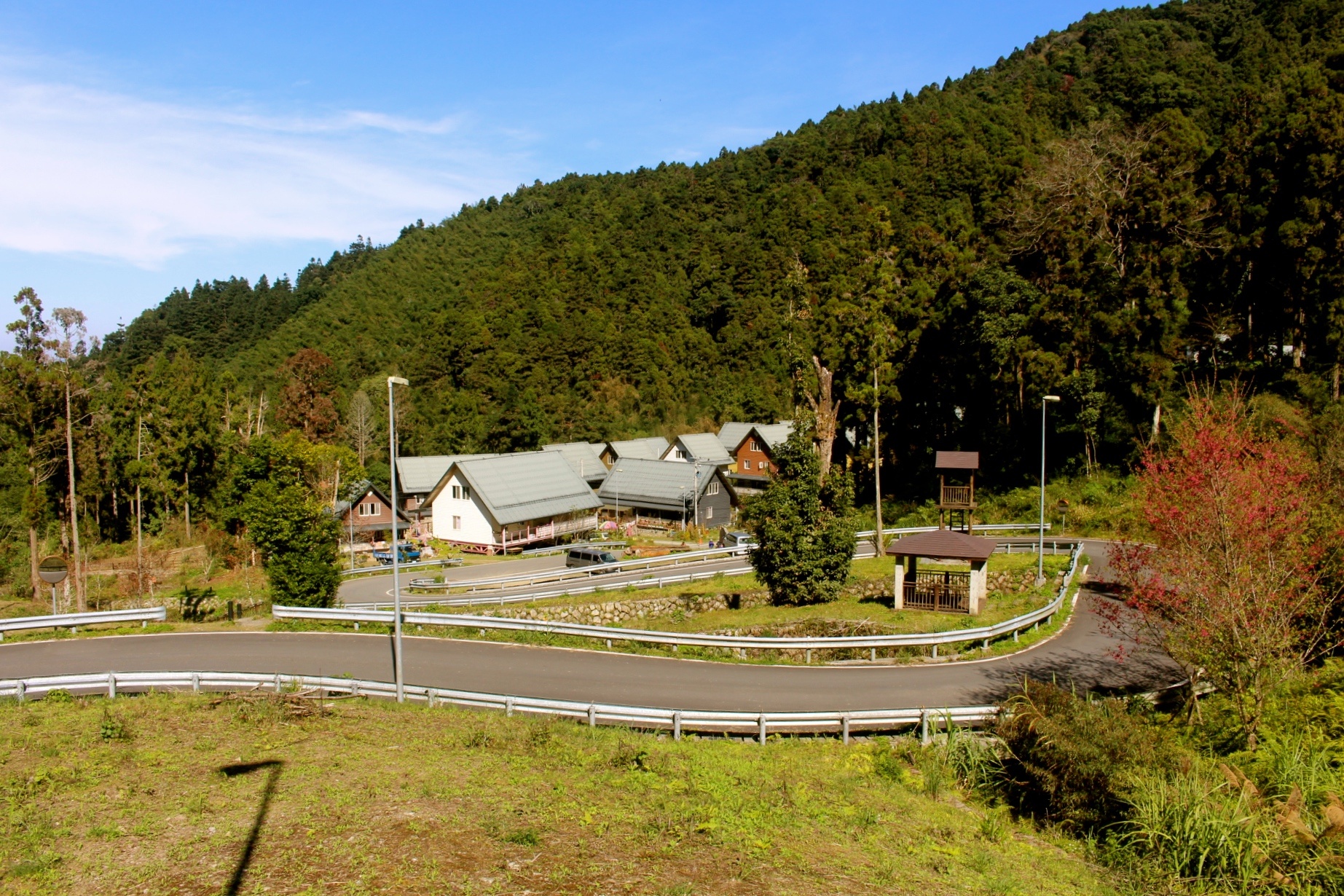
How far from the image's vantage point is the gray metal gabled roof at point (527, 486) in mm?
50312

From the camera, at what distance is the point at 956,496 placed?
3525 centimetres

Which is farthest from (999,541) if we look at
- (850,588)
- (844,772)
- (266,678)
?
(266,678)

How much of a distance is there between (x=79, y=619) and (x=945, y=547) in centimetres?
2674

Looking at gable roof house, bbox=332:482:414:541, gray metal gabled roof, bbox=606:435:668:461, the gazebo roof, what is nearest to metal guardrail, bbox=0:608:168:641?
the gazebo roof

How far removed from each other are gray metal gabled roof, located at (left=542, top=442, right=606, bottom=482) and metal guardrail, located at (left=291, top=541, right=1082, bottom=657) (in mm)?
46265

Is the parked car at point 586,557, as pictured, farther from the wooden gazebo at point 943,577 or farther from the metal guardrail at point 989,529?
the wooden gazebo at point 943,577

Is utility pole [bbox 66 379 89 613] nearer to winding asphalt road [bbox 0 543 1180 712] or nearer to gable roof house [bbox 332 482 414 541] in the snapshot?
winding asphalt road [bbox 0 543 1180 712]

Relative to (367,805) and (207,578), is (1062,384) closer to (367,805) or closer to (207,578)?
(367,805)

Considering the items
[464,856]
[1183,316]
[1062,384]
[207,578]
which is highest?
[1183,316]

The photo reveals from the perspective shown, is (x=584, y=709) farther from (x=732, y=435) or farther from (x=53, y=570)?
(x=732, y=435)

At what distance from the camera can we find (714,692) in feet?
58.5

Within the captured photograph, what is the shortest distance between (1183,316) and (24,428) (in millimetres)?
54436

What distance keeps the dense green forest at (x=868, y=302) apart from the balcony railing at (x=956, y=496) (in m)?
5.64

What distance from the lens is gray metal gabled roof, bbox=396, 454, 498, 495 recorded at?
6053cm
